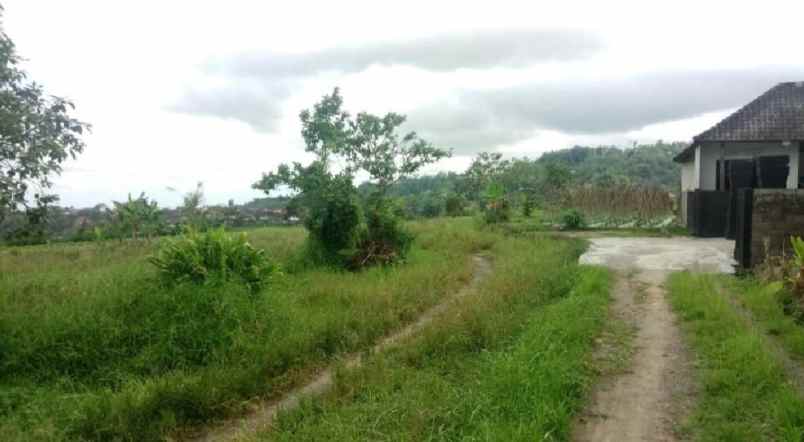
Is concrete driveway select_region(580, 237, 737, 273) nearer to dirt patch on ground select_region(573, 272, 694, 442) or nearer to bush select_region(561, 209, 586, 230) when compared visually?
dirt patch on ground select_region(573, 272, 694, 442)

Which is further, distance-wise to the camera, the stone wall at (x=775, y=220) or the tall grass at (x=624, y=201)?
the tall grass at (x=624, y=201)

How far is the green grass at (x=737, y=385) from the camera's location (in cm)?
321

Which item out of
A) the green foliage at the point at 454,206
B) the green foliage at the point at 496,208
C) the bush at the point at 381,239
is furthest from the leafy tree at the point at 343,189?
the green foliage at the point at 454,206

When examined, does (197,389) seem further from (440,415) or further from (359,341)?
Result: (440,415)

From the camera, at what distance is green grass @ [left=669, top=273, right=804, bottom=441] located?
10.5 ft

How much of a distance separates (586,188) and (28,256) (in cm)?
1732

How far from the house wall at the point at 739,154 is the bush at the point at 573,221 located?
321 centimetres

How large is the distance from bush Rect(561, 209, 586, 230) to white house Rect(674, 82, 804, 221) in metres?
Answer: 2.83

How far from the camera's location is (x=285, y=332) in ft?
18.9

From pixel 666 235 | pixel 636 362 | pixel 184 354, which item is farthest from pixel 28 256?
pixel 666 235

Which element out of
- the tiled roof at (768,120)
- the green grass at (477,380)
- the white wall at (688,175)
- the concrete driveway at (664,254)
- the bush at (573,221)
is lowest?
the green grass at (477,380)

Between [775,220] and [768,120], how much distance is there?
773 cm

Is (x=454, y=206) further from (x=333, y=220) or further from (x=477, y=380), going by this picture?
(x=477, y=380)

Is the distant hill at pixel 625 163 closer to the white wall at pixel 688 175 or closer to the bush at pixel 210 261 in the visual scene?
the white wall at pixel 688 175
